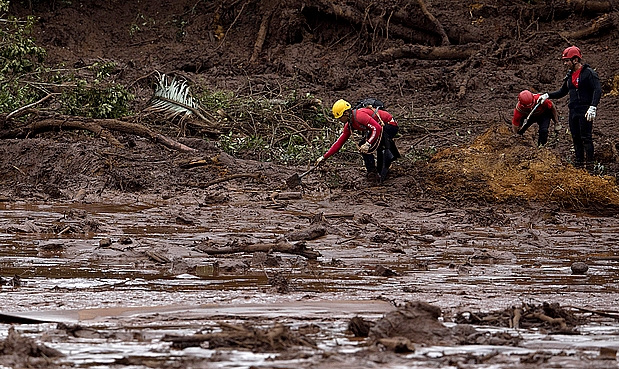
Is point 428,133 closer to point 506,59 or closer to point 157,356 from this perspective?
point 506,59

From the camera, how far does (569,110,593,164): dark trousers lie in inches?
515

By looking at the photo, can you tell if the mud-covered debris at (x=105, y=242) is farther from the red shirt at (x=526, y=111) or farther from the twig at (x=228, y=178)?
the red shirt at (x=526, y=111)

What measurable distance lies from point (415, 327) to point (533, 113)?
9314 mm

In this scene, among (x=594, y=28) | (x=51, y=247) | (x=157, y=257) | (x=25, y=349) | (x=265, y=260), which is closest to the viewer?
(x=25, y=349)

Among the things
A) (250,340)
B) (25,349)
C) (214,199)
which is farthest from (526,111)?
(25,349)

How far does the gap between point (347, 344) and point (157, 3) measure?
21.3 m

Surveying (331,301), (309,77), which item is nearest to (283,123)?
(309,77)

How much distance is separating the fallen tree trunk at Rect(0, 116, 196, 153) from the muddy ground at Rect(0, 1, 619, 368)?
20 centimetres

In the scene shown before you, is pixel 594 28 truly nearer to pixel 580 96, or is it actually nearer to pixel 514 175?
pixel 580 96

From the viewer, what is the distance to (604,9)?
2214 cm

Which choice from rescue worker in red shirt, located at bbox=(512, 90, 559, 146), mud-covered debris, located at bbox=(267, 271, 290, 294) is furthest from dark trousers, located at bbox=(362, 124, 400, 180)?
mud-covered debris, located at bbox=(267, 271, 290, 294)

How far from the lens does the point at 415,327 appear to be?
4.62 meters

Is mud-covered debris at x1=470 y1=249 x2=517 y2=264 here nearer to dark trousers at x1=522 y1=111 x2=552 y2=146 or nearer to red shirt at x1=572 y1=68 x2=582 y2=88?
red shirt at x1=572 y1=68 x2=582 y2=88

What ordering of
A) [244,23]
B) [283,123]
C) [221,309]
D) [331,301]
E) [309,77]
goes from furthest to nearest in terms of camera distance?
[244,23], [309,77], [283,123], [331,301], [221,309]
